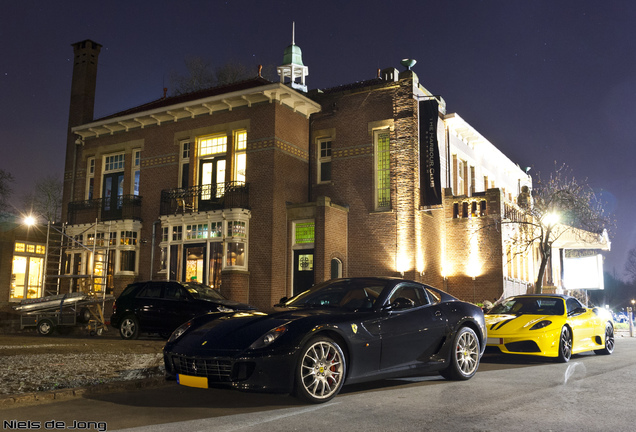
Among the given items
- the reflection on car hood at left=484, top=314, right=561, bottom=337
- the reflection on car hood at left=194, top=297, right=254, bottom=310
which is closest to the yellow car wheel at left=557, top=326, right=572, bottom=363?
the reflection on car hood at left=484, top=314, right=561, bottom=337

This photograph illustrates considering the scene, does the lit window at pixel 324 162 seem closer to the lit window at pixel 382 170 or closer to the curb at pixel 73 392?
the lit window at pixel 382 170

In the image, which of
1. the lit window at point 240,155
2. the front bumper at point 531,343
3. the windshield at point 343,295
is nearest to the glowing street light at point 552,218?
the lit window at point 240,155

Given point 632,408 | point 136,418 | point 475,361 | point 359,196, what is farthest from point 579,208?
point 136,418

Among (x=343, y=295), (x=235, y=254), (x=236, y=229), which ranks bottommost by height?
(x=343, y=295)

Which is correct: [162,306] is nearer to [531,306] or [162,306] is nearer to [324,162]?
[531,306]

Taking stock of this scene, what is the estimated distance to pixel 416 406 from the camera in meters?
5.93

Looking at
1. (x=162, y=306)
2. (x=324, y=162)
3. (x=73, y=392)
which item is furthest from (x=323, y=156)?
(x=73, y=392)

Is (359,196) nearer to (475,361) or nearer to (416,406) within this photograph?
(475,361)

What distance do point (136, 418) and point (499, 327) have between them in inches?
283

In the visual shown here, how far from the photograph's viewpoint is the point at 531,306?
38.2ft

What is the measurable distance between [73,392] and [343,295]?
3365 millimetres

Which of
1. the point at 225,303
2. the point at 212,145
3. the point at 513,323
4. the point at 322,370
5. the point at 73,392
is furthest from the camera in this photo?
the point at 212,145

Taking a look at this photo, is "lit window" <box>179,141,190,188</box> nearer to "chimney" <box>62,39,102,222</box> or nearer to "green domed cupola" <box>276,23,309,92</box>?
"chimney" <box>62,39,102,222</box>

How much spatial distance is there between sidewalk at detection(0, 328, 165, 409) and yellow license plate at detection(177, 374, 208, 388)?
50.5 inches
